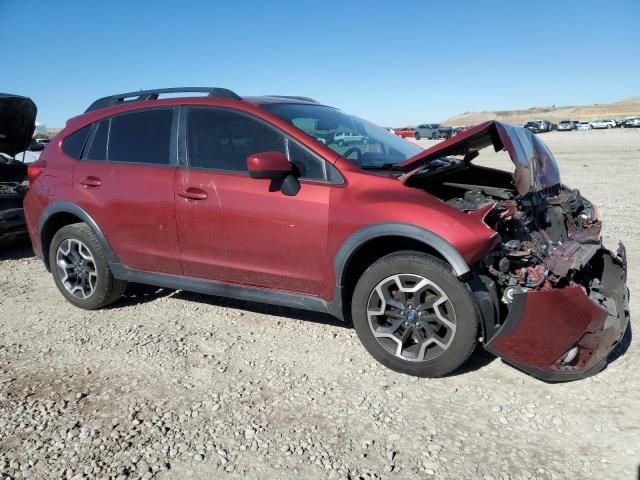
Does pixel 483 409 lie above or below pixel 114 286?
below

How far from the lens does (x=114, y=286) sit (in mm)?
4660

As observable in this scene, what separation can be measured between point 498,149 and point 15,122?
21.5 ft

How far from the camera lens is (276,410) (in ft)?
9.99

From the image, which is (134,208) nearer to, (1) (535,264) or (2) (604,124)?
(1) (535,264)

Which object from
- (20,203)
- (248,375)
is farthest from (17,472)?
(20,203)

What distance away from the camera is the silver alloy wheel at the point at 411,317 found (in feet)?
10.5

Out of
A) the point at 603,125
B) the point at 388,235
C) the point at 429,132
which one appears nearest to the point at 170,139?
the point at 388,235

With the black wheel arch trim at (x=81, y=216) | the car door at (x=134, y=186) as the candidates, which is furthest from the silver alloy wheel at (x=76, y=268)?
the car door at (x=134, y=186)

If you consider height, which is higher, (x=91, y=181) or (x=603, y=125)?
(x=603, y=125)

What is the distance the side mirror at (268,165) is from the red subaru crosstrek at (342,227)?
19 mm

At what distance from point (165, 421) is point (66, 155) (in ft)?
9.64

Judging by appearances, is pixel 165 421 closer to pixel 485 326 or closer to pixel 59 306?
pixel 485 326

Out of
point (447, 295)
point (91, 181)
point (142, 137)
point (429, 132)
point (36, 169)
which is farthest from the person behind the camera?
point (429, 132)

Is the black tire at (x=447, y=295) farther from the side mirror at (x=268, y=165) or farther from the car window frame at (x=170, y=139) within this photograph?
the car window frame at (x=170, y=139)
